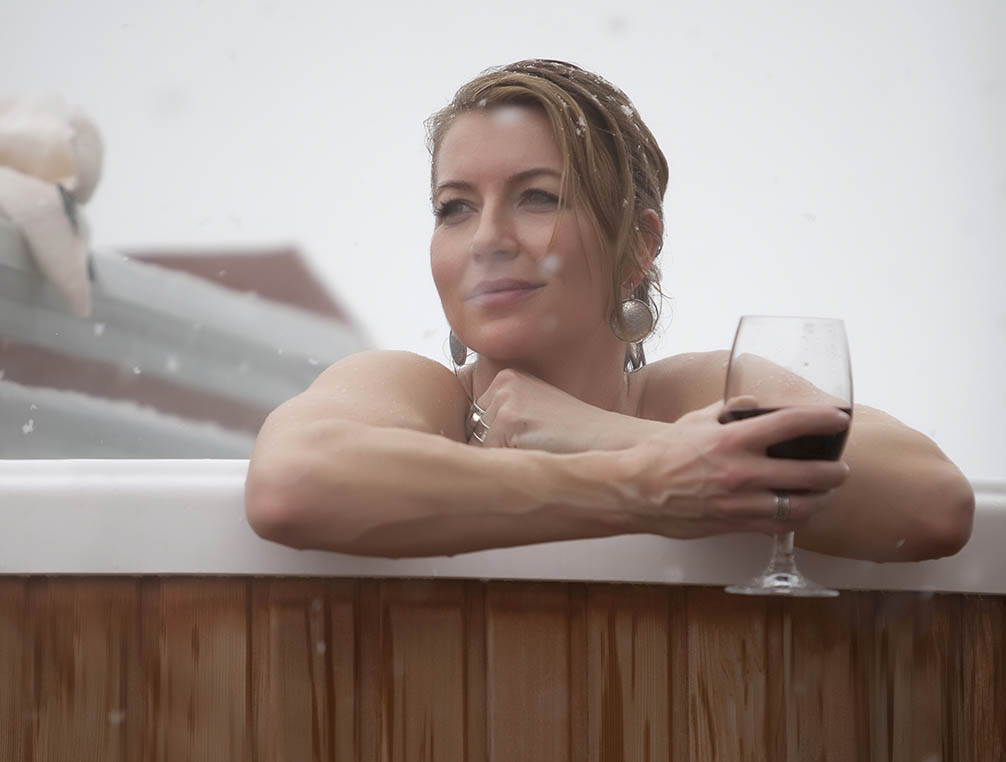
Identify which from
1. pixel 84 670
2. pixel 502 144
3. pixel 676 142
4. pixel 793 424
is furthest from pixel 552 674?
pixel 676 142

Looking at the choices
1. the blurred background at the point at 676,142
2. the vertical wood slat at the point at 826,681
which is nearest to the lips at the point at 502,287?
the vertical wood slat at the point at 826,681

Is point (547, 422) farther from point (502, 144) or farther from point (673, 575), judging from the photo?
point (502, 144)

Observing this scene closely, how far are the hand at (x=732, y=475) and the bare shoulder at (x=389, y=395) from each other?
28 cm

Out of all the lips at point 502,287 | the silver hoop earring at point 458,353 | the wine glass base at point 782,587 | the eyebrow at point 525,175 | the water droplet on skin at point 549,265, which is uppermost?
the eyebrow at point 525,175

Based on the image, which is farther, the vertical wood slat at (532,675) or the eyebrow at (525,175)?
the eyebrow at (525,175)

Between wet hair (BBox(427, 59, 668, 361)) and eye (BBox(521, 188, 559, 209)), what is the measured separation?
20 millimetres

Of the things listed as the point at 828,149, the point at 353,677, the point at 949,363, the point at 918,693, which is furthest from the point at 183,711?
the point at 949,363

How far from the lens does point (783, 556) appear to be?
0.87 metres

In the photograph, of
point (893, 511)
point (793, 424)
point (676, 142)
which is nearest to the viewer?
point (793, 424)

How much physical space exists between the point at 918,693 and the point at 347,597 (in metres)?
0.56

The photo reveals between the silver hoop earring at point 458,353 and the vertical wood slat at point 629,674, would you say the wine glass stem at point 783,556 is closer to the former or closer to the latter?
the vertical wood slat at point 629,674

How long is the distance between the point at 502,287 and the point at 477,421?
18 cm

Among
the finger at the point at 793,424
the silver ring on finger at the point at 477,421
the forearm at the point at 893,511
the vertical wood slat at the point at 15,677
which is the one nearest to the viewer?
the finger at the point at 793,424

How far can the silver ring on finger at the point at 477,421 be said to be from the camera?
1.28 m
